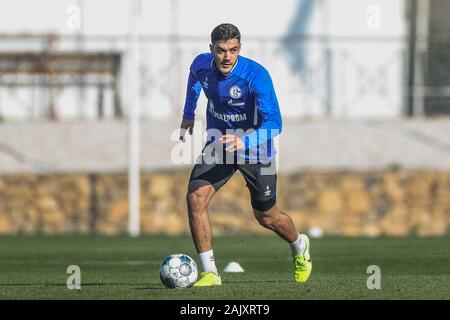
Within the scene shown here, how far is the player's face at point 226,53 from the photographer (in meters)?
14.1

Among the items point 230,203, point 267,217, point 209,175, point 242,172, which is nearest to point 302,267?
point 267,217

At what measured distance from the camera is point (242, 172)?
14.7 metres

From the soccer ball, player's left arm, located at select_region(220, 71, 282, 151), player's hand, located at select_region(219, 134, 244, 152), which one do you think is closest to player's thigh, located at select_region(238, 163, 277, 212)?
player's left arm, located at select_region(220, 71, 282, 151)

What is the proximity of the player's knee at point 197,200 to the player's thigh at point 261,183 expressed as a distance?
575 mm

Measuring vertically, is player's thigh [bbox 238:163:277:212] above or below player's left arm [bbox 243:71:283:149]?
below

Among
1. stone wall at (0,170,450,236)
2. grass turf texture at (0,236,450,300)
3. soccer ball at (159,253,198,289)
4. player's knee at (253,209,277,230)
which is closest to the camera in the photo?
grass turf texture at (0,236,450,300)

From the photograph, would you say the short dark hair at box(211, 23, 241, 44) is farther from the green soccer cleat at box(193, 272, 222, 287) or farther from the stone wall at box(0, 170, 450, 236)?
the stone wall at box(0, 170, 450, 236)

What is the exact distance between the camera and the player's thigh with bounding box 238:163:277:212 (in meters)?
14.6

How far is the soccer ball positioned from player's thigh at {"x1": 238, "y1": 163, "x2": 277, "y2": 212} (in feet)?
3.88

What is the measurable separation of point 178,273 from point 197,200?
0.82m

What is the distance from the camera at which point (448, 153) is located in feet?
97.3

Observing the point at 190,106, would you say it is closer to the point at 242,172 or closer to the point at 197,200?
the point at 242,172

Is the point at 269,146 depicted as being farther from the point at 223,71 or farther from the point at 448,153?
the point at 448,153

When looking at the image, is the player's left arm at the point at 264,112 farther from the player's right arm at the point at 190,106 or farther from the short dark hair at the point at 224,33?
the player's right arm at the point at 190,106
